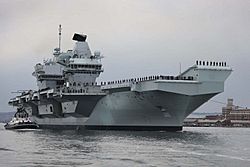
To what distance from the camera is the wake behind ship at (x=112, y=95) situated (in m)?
41.6

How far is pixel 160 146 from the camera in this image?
99.0 feet

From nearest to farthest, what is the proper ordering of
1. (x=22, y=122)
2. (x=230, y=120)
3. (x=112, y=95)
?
(x=112, y=95)
(x=22, y=122)
(x=230, y=120)

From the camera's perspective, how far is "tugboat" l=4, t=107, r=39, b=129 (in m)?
60.8

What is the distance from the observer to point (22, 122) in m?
61.4

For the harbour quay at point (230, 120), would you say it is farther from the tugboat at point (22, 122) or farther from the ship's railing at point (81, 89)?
the ship's railing at point (81, 89)

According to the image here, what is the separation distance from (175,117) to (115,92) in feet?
20.3

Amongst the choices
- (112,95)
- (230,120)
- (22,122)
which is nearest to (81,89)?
(112,95)

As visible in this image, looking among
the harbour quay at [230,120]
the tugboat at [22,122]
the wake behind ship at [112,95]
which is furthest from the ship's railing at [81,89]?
the harbour quay at [230,120]

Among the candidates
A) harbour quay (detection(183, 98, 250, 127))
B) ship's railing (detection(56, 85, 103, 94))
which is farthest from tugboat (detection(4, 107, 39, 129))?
harbour quay (detection(183, 98, 250, 127))

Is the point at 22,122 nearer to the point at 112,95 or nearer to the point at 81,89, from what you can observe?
the point at 81,89

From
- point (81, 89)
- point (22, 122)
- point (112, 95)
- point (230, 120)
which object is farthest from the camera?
point (230, 120)

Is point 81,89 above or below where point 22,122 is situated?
above

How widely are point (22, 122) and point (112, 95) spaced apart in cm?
1957

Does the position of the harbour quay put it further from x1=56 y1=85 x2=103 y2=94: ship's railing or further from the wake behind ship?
x1=56 y1=85 x2=103 y2=94: ship's railing
